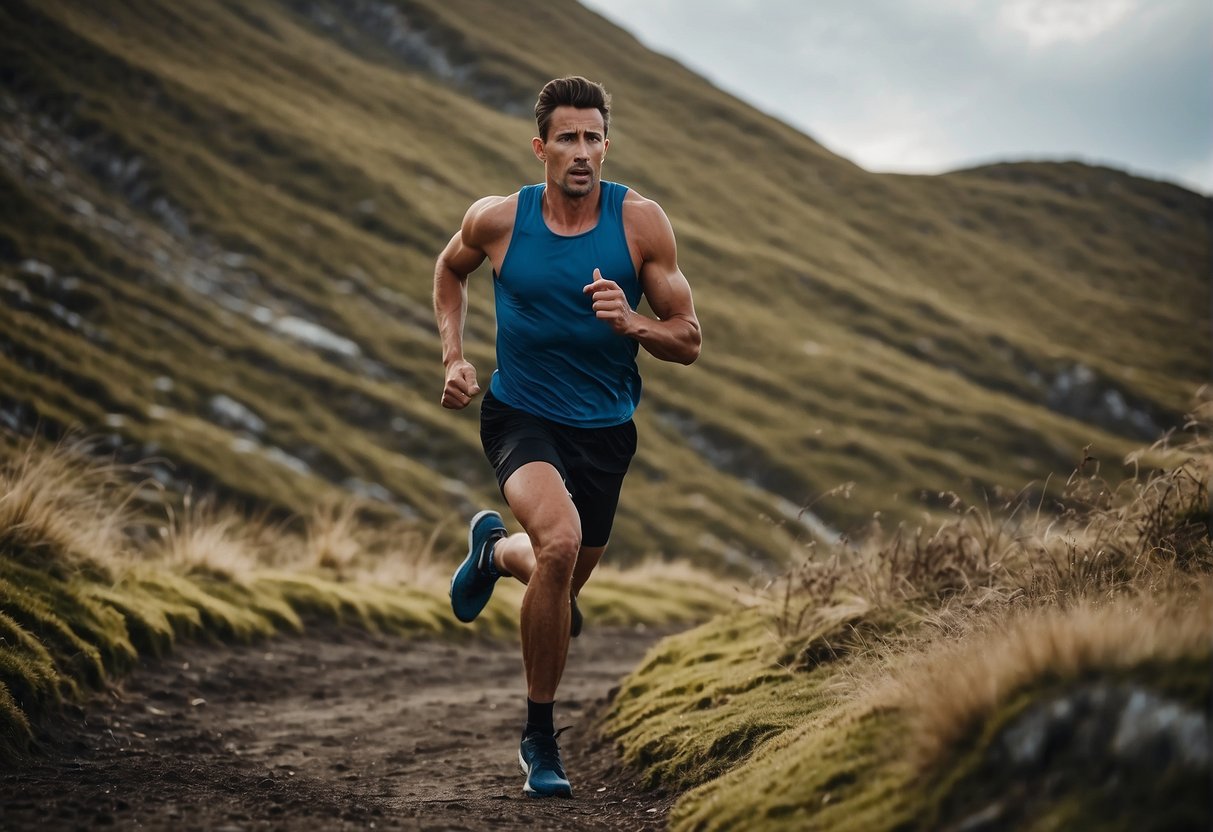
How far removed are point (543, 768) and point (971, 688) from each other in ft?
9.86

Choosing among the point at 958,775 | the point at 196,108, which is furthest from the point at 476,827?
the point at 196,108

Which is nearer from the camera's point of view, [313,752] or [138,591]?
[313,752]

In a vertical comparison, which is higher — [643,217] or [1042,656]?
[643,217]

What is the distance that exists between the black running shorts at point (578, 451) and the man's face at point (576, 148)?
139 centimetres

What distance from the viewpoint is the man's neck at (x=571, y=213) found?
6.56 meters

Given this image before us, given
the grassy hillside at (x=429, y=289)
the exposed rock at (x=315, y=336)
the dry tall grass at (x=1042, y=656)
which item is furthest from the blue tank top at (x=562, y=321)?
the exposed rock at (x=315, y=336)

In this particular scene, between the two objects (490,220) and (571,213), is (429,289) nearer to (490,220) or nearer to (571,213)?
(490,220)

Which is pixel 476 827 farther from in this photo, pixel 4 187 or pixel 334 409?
Answer: pixel 4 187

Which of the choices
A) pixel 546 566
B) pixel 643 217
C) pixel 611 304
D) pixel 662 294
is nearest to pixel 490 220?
pixel 643 217

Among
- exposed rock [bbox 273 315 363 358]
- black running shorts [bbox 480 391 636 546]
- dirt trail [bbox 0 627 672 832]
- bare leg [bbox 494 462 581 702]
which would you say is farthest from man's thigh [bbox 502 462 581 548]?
exposed rock [bbox 273 315 363 358]

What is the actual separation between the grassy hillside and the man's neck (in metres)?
11.7

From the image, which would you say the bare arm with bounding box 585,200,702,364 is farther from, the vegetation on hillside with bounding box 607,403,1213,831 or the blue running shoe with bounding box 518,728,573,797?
the blue running shoe with bounding box 518,728,573,797

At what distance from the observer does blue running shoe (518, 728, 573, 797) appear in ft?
19.0

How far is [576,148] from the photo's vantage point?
6457 mm
